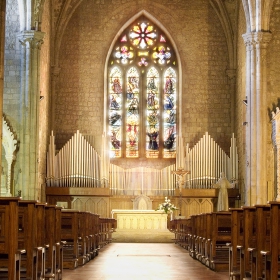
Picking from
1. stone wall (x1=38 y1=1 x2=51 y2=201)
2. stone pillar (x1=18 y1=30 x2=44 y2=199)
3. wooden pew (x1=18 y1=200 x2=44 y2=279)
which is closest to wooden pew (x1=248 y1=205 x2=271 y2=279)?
wooden pew (x1=18 y1=200 x2=44 y2=279)

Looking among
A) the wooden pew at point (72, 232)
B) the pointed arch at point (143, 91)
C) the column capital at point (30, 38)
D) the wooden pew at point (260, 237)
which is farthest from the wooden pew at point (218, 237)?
the pointed arch at point (143, 91)

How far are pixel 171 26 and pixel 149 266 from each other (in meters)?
21.2

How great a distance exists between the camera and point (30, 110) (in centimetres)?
2612

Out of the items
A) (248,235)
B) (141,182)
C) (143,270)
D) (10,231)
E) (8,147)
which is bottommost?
(143,270)

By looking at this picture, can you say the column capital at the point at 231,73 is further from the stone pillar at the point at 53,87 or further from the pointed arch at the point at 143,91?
the stone pillar at the point at 53,87

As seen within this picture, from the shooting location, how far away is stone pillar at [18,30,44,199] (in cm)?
2578

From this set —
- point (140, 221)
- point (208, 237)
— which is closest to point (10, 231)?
point (208, 237)

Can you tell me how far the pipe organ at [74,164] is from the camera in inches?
1208

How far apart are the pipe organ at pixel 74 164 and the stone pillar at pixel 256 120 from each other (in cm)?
830

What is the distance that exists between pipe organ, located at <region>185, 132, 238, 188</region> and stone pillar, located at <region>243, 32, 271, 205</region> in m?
5.53

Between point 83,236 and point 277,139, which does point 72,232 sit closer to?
point 83,236

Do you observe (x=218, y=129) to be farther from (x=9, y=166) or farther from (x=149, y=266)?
(x=149, y=266)

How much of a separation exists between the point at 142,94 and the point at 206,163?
15.9 ft

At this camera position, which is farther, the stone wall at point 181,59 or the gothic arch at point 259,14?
the stone wall at point 181,59
